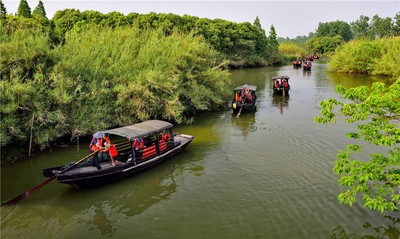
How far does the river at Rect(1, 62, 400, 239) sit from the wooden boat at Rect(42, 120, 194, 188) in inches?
16.4

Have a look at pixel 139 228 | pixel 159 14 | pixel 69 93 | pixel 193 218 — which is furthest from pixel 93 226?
pixel 159 14

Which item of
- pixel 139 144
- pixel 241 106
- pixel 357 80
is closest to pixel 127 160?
pixel 139 144

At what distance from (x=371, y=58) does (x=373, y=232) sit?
39.0m

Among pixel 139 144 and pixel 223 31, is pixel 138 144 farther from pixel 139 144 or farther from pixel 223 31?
pixel 223 31

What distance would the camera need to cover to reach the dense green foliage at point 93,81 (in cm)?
1235

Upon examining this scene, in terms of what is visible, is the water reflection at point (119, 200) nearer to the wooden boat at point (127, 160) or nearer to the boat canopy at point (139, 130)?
the wooden boat at point (127, 160)

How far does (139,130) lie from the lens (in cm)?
1134

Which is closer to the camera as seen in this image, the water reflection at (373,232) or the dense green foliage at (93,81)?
the water reflection at (373,232)

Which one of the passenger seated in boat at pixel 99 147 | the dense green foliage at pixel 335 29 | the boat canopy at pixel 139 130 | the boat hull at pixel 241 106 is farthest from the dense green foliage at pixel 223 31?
the dense green foliage at pixel 335 29

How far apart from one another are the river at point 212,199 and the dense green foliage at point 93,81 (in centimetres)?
183

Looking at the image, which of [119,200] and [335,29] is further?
[335,29]

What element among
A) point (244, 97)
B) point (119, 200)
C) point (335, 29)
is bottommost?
point (119, 200)

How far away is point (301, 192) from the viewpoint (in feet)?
31.9

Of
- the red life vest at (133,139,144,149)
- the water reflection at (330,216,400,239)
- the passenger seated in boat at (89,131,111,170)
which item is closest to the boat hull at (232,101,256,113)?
the red life vest at (133,139,144,149)
